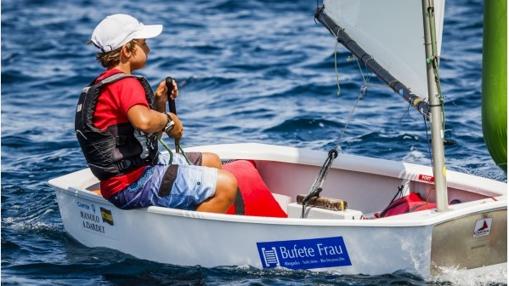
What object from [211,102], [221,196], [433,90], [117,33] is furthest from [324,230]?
[211,102]

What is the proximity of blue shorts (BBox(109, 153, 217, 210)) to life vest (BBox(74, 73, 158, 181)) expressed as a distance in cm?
11

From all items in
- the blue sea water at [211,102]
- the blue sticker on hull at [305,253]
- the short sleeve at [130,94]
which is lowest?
the blue sea water at [211,102]

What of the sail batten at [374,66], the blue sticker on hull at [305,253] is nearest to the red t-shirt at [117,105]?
the blue sticker on hull at [305,253]

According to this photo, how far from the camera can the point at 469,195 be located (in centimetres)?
645

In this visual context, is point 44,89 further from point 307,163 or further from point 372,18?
point 372,18

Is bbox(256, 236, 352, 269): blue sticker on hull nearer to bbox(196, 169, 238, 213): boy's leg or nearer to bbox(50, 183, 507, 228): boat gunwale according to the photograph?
bbox(50, 183, 507, 228): boat gunwale

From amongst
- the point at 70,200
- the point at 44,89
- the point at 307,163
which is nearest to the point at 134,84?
the point at 70,200

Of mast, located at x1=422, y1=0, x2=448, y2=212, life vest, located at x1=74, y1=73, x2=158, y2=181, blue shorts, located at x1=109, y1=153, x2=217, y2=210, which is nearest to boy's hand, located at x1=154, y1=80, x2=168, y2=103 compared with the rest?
life vest, located at x1=74, y1=73, x2=158, y2=181

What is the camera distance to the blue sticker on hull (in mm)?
5848

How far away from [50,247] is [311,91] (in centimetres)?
474

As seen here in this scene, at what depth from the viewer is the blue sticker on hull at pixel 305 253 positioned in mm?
5848

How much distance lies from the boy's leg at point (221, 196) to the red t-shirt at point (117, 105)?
41cm

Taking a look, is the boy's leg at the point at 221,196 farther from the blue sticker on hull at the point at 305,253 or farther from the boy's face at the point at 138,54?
the boy's face at the point at 138,54

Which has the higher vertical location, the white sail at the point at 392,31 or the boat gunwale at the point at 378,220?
the white sail at the point at 392,31
